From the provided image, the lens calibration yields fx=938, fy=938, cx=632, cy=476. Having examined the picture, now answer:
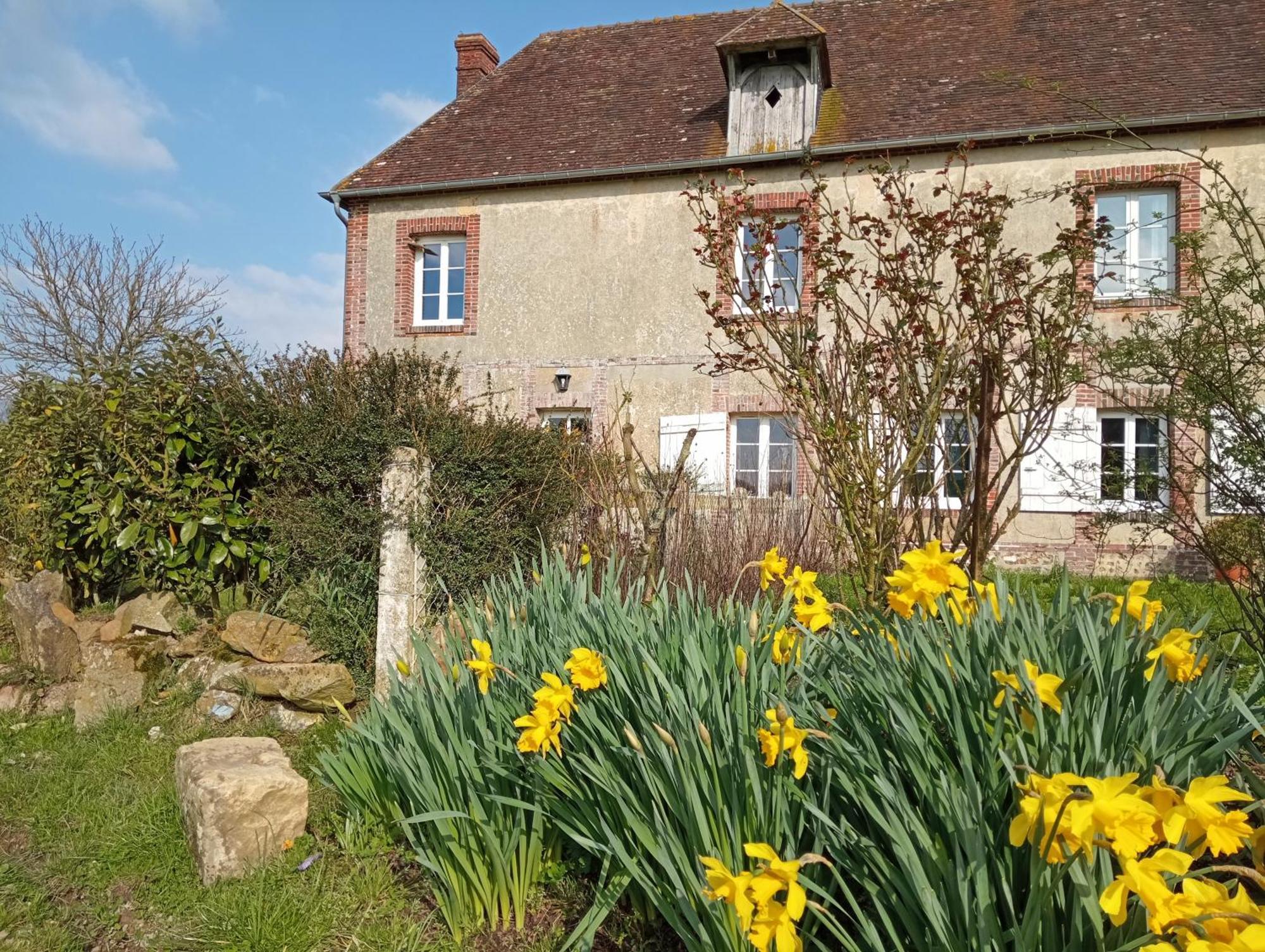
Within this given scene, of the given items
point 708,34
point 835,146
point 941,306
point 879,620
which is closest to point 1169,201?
point 835,146

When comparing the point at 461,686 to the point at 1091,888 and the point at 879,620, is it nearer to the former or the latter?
the point at 879,620

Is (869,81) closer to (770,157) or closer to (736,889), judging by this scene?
(770,157)

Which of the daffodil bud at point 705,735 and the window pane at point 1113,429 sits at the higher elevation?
the window pane at point 1113,429

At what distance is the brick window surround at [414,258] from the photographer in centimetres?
1369

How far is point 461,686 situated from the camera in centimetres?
274

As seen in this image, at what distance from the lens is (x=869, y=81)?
13141mm

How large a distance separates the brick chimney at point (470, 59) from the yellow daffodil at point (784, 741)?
52.4ft

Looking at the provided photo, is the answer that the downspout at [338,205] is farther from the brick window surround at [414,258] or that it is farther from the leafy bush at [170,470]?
the leafy bush at [170,470]

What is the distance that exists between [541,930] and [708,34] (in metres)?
15.3

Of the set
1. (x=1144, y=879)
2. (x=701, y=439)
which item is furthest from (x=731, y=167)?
(x=1144, y=879)

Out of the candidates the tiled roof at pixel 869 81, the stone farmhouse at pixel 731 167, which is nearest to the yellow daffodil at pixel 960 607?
the stone farmhouse at pixel 731 167

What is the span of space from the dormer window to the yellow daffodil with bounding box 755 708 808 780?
1188cm

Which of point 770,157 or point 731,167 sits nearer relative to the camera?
point 731,167

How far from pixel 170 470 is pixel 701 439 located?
8203 mm
